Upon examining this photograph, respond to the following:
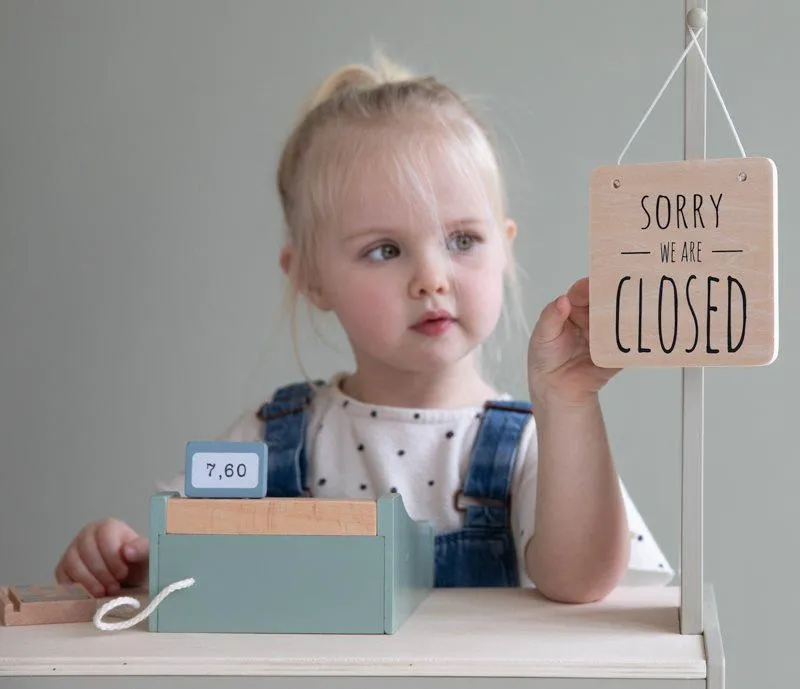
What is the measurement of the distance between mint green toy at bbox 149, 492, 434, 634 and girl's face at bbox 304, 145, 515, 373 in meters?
0.38

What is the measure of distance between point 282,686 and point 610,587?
309 millimetres

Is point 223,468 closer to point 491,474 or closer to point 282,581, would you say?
point 282,581

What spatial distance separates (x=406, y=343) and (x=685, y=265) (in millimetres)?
445

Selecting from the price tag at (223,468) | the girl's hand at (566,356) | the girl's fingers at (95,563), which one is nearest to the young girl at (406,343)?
the girl's fingers at (95,563)

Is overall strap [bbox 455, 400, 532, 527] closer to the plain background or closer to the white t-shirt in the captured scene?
the white t-shirt

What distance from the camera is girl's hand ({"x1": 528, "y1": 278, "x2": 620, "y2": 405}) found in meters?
0.85

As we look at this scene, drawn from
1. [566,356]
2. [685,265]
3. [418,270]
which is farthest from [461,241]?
[685,265]

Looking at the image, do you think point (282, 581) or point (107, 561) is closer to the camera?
point (282, 581)

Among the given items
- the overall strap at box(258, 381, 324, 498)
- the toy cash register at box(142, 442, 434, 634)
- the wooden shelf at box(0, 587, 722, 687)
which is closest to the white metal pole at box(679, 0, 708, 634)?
the wooden shelf at box(0, 587, 722, 687)

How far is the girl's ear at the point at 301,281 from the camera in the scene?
129cm

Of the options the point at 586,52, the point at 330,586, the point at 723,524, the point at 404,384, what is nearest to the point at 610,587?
the point at 330,586

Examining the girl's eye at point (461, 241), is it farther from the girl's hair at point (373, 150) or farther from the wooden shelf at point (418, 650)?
the wooden shelf at point (418, 650)

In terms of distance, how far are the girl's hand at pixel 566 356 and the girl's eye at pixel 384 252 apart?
321 millimetres

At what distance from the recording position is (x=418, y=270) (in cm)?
113
